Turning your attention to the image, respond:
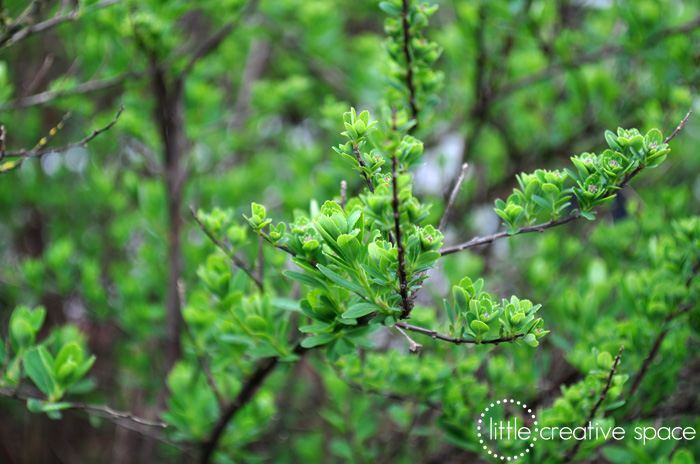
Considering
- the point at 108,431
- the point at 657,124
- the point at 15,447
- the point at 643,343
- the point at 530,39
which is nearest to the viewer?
the point at 643,343

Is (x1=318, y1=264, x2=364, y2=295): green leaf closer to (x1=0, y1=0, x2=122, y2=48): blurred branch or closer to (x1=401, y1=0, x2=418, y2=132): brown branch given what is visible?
(x1=401, y1=0, x2=418, y2=132): brown branch

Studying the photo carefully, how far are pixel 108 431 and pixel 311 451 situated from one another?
2.07 m

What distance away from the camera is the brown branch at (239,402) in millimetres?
1532

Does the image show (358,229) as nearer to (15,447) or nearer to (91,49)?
(91,49)

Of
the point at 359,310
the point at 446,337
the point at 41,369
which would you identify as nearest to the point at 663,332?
the point at 446,337

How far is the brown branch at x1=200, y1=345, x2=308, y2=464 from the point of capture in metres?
1.53

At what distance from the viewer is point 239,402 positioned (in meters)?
1.64

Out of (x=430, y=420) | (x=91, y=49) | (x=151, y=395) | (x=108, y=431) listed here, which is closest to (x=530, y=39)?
(x=430, y=420)

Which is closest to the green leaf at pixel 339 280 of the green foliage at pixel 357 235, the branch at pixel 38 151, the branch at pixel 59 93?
the green foliage at pixel 357 235

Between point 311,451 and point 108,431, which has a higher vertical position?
point 311,451

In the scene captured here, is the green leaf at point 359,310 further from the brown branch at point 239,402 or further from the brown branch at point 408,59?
the brown branch at point 408,59

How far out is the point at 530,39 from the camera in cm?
247

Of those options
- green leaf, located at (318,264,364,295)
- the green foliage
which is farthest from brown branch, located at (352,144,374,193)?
green leaf, located at (318,264,364,295)

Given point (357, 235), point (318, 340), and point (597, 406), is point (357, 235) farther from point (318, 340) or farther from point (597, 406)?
point (597, 406)
